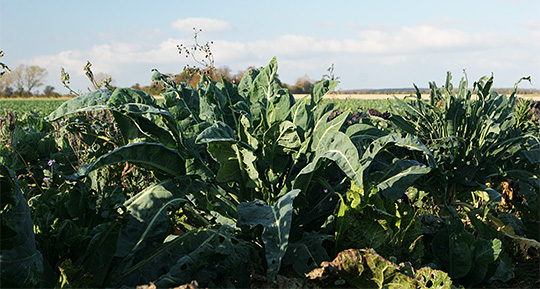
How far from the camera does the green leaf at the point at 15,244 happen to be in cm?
200

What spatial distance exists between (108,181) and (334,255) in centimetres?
175

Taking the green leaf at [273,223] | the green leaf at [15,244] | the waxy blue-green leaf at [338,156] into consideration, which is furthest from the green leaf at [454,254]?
the green leaf at [15,244]

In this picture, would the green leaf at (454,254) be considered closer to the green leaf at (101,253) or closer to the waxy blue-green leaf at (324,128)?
the waxy blue-green leaf at (324,128)

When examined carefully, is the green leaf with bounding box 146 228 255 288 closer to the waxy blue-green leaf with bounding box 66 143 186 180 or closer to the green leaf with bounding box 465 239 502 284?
the waxy blue-green leaf with bounding box 66 143 186 180

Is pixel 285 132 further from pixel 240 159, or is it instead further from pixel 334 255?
pixel 334 255

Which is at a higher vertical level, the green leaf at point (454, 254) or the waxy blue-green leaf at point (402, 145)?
the waxy blue-green leaf at point (402, 145)

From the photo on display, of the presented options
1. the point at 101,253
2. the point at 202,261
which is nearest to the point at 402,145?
the point at 202,261

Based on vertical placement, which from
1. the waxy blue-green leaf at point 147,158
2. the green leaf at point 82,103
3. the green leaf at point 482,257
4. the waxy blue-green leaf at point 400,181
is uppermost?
the green leaf at point 82,103

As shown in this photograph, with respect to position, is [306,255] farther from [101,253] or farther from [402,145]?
[101,253]

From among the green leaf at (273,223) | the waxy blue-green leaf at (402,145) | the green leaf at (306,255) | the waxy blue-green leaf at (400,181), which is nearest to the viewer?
the green leaf at (273,223)

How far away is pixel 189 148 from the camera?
289 cm

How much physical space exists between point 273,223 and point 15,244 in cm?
125

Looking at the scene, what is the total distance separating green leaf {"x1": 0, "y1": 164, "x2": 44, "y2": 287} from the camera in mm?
2004

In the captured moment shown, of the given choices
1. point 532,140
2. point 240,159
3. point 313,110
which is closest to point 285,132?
point 240,159
